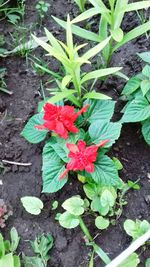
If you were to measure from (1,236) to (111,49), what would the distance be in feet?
3.12

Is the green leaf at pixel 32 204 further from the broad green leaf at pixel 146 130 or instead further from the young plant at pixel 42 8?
the young plant at pixel 42 8

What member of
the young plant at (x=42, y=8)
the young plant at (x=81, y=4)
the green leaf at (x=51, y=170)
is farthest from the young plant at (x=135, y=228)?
the young plant at (x=42, y=8)

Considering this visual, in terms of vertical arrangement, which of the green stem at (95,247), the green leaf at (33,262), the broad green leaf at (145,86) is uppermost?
the broad green leaf at (145,86)

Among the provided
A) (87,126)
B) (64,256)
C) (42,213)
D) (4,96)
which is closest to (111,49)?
(87,126)

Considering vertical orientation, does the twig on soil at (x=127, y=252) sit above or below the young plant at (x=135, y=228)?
above

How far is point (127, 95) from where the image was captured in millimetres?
2061

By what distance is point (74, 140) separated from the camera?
6.07 ft

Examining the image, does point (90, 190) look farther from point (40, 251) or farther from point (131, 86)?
point (131, 86)

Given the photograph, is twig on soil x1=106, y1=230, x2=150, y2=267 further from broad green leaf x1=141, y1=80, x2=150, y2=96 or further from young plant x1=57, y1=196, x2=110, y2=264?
broad green leaf x1=141, y1=80, x2=150, y2=96

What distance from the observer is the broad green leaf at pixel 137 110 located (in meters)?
1.89

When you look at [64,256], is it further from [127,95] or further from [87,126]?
[127,95]

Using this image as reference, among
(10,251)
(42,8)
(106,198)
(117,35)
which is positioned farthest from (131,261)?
(42,8)

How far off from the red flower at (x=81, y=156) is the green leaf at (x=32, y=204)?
0.65 feet

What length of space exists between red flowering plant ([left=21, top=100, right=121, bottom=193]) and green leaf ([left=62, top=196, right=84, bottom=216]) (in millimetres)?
70
